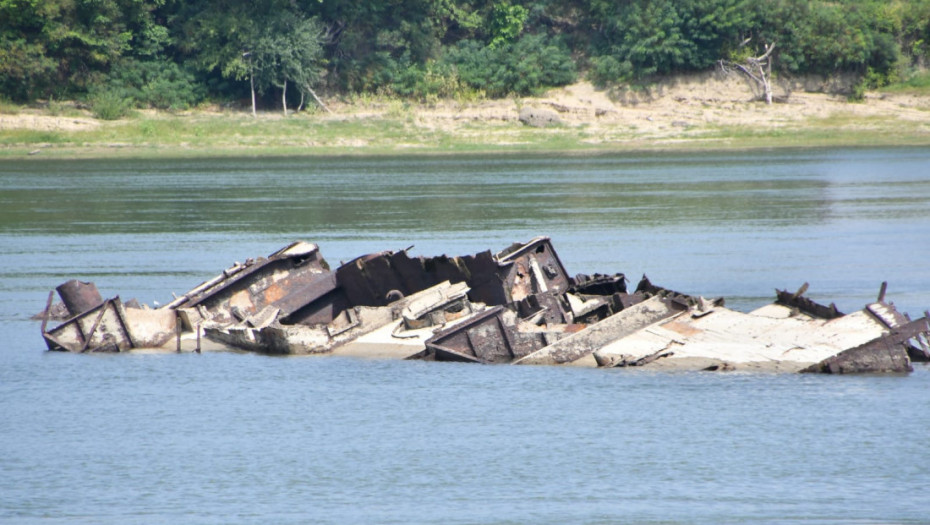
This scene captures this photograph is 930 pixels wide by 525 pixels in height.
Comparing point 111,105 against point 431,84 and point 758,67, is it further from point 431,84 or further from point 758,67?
point 758,67

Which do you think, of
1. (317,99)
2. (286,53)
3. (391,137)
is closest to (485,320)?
(391,137)

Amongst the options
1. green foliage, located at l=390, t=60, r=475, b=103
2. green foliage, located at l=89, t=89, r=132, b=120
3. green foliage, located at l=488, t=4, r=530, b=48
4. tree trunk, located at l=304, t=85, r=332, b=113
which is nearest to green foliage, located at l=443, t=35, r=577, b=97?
green foliage, located at l=390, t=60, r=475, b=103

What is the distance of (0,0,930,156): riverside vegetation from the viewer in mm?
63781

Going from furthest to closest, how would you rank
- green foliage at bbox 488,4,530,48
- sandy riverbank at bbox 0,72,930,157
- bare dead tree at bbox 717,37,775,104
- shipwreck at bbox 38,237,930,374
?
green foliage at bbox 488,4,530,48, bare dead tree at bbox 717,37,775,104, sandy riverbank at bbox 0,72,930,157, shipwreck at bbox 38,237,930,374

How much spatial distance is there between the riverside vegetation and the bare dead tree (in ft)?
0.99

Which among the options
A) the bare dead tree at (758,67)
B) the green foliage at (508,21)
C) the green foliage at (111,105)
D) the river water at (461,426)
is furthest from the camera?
the green foliage at (508,21)

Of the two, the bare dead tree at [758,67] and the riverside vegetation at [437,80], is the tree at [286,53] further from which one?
the bare dead tree at [758,67]

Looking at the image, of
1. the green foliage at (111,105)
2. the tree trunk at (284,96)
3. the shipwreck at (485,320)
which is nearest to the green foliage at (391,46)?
the tree trunk at (284,96)

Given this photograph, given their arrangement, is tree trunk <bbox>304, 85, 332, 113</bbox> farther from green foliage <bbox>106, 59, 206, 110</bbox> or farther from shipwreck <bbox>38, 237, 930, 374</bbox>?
shipwreck <bbox>38, 237, 930, 374</bbox>

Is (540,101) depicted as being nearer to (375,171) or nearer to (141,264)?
(375,171)

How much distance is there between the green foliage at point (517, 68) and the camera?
221 feet

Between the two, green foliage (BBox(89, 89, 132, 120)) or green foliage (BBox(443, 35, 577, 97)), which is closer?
green foliage (BBox(89, 89, 132, 120))

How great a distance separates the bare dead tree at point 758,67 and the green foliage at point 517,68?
7773 mm

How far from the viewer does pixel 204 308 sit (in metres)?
22.2
